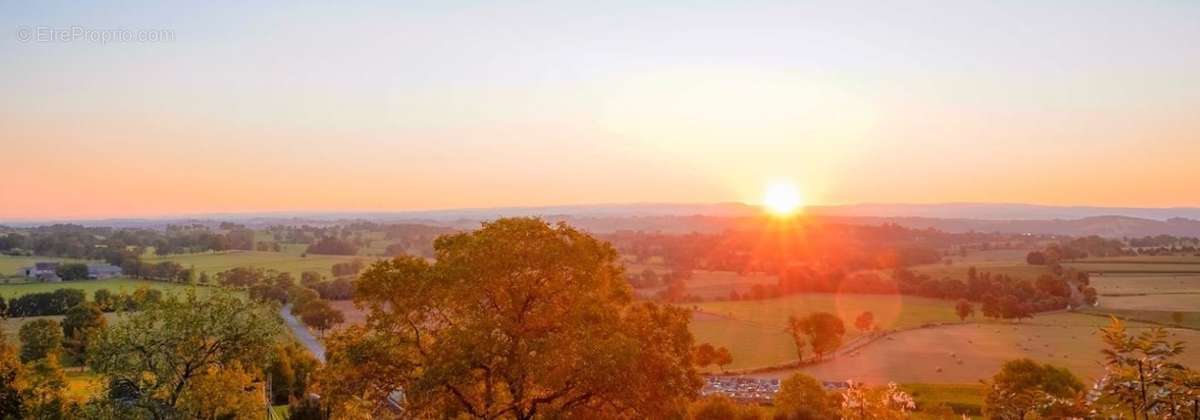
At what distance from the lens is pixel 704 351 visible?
206 ft

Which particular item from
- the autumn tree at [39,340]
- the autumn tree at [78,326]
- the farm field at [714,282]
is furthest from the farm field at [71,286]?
the farm field at [714,282]

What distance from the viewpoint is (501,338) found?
18609mm

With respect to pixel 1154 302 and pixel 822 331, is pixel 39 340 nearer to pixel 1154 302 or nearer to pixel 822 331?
pixel 822 331

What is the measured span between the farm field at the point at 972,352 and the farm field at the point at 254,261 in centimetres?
8285

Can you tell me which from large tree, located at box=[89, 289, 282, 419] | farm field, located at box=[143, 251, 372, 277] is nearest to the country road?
farm field, located at box=[143, 251, 372, 277]

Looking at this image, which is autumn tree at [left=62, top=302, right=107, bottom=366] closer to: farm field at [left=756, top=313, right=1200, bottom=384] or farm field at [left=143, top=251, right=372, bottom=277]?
farm field at [left=143, top=251, right=372, bottom=277]

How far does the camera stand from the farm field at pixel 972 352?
6450cm

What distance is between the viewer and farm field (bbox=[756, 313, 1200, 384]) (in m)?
64.5

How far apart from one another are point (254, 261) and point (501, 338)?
125 m

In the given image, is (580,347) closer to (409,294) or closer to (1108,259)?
(409,294)

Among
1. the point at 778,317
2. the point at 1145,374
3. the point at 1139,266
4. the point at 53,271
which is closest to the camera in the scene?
the point at 1145,374

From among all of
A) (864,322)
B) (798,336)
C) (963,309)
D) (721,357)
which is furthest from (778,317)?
(721,357)

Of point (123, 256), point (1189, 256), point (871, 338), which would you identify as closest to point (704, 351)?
point (871, 338)

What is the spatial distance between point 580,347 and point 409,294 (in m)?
5.25
